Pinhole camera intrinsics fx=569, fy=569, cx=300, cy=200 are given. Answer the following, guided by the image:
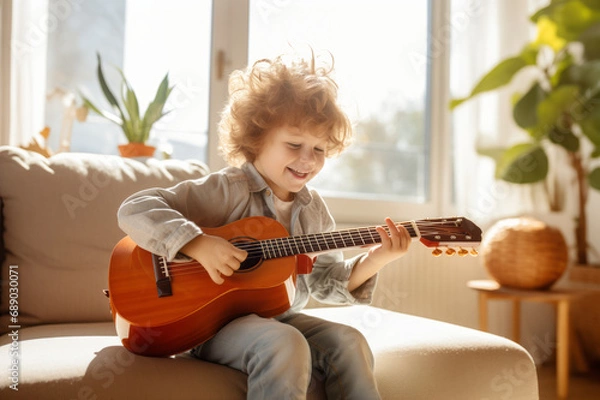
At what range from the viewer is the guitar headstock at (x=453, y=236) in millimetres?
1232

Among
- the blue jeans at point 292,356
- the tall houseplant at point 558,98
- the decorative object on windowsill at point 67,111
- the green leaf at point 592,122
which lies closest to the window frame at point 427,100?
the tall houseplant at point 558,98

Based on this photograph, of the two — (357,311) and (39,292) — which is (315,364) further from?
(39,292)

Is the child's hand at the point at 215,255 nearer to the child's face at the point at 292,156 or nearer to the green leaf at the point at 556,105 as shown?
the child's face at the point at 292,156

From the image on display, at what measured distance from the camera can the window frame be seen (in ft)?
8.15

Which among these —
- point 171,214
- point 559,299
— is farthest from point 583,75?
point 171,214

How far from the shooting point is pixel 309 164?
1.39m

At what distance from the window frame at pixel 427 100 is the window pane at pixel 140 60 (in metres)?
0.06

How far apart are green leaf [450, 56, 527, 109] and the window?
0.36 meters

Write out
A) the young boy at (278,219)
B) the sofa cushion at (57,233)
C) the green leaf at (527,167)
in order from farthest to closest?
the green leaf at (527,167), the sofa cushion at (57,233), the young boy at (278,219)

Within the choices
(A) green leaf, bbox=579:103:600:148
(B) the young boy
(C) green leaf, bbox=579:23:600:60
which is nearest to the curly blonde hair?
(B) the young boy

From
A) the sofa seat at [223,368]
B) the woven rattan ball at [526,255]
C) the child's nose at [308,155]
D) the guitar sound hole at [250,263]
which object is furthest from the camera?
the woven rattan ball at [526,255]

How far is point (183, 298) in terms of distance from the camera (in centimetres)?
118

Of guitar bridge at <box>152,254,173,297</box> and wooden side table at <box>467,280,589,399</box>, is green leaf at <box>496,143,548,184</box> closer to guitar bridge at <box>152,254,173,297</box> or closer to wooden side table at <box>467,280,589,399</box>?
wooden side table at <box>467,280,589,399</box>

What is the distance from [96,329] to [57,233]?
30 centimetres
